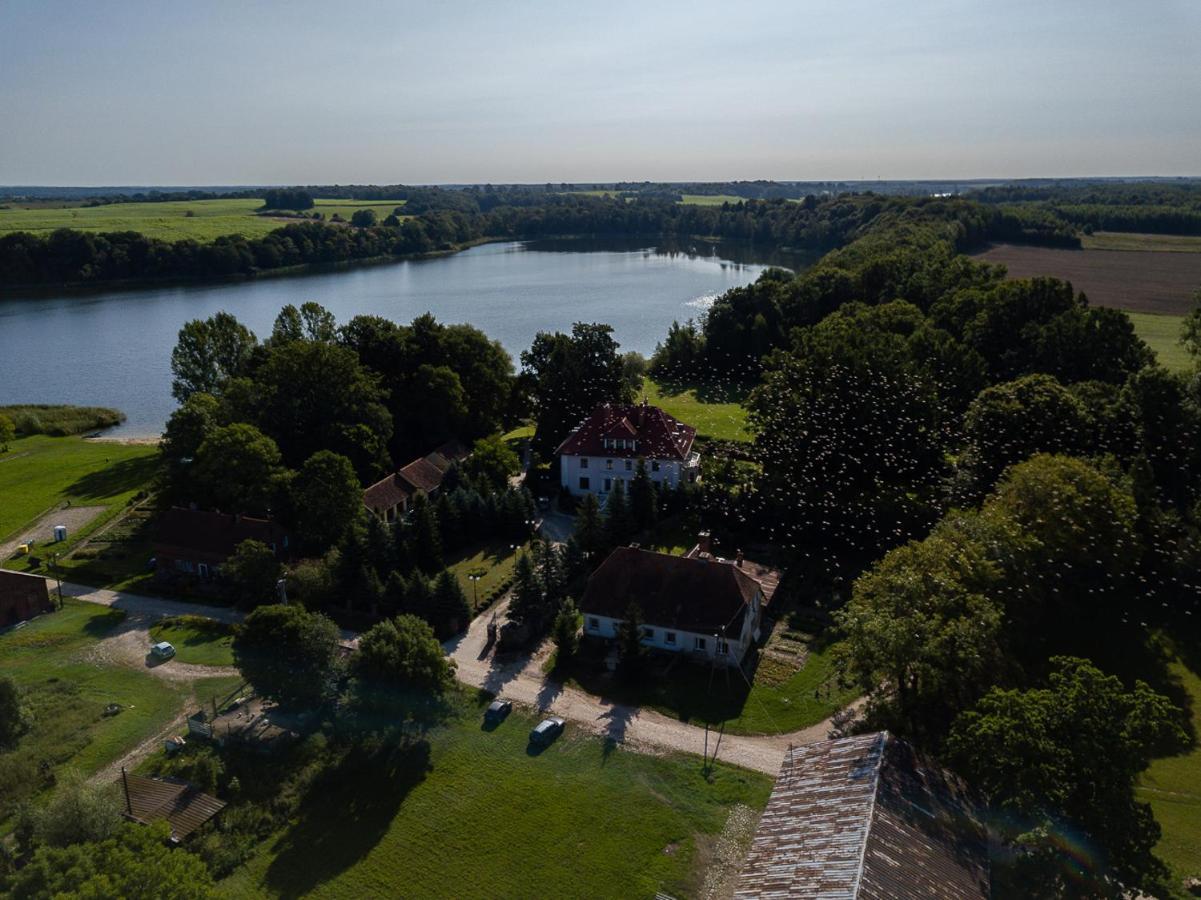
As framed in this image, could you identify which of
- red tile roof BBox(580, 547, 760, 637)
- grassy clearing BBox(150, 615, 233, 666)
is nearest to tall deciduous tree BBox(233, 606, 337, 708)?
grassy clearing BBox(150, 615, 233, 666)

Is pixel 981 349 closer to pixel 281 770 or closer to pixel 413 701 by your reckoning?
pixel 413 701

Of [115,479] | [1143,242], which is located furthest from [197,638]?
[1143,242]

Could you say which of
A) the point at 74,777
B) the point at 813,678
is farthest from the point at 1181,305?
the point at 74,777

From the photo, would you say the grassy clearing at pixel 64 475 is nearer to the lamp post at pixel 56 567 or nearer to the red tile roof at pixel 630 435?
the lamp post at pixel 56 567

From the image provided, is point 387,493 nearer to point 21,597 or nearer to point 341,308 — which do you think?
point 21,597

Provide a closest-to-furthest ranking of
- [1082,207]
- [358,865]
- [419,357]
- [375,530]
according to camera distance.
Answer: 1. [358,865]
2. [375,530]
3. [419,357]
4. [1082,207]

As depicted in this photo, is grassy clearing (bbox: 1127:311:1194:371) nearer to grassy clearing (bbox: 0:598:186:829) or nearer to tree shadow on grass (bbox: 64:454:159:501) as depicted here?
grassy clearing (bbox: 0:598:186:829)
